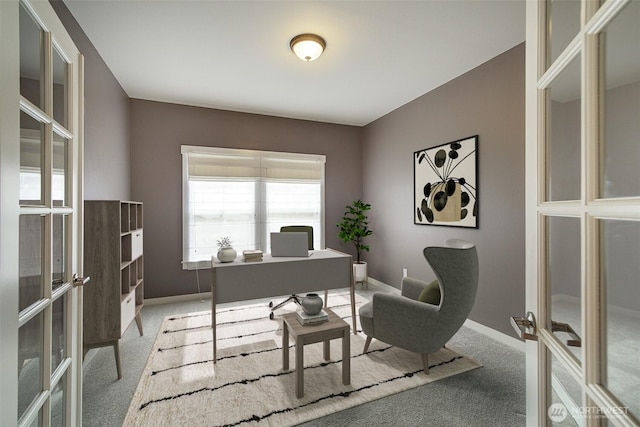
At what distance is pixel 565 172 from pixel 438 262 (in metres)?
1.30

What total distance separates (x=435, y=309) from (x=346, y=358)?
2.39ft

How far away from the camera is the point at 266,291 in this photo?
7.70ft

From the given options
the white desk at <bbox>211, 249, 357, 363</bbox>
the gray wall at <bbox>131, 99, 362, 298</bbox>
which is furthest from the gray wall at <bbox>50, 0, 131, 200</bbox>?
the white desk at <bbox>211, 249, 357, 363</bbox>

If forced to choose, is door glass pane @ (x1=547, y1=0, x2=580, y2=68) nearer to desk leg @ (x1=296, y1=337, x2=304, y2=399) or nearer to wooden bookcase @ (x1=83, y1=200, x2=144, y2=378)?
desk leg @ (x1=296, y1=337, x2=304, y2=399)

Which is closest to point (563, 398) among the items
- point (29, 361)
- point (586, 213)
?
point (586, 213)

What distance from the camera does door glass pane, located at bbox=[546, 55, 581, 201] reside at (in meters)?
0.62

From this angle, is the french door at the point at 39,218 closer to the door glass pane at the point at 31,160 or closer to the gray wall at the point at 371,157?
the door glass pane at the point at 31,160

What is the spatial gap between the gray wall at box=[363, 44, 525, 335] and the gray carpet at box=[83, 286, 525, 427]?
608 millimetres

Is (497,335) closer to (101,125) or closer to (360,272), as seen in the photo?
(360,272)

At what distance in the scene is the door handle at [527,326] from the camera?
793mm

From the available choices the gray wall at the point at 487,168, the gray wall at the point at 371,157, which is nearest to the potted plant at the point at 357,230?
the gray wall at the point at 371,157

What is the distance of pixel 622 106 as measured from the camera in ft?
1.63

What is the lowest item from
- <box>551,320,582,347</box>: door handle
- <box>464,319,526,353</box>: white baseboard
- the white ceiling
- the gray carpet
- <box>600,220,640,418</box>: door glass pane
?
the gray carpet

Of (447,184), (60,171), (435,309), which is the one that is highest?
(447,184)
